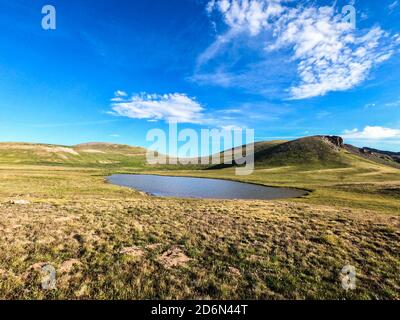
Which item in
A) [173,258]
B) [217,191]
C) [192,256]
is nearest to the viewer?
[173,258]

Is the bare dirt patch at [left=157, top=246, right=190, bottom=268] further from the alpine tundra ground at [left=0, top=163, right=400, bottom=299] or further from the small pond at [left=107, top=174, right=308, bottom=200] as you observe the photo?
the small pond at [left=107, top=174, right=308, bottom=200]

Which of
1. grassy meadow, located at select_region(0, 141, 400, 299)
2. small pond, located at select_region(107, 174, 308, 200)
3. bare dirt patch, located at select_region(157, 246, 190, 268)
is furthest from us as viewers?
small pond, located at select_region(107, 174, 308, 200)

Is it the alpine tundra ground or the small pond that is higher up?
the alpine tundra ground

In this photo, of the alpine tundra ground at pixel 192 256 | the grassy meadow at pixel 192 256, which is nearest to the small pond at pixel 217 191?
the grassy meadow at pixel 192 256

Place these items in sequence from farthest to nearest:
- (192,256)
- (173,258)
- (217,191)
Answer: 1. (217,191)
2. (192,256)
3. (173,258)

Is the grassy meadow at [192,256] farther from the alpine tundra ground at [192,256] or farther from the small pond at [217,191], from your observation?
the small pond at [217,191]

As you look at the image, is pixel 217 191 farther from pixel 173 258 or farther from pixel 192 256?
pixel 173 258

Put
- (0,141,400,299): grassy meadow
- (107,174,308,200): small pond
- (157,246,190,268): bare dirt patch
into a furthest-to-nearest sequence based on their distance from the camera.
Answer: (107,174,308,200): small pond < (157,246,190,268): bare dirt patch < (0,141,400,299): grassy meadow

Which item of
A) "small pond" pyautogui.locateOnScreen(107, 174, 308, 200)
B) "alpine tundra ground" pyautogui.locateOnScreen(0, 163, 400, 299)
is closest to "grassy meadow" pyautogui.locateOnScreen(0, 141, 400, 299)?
"alpine tundra ground" pyautogui.locateOnScreen(0, 163, 400, 299)

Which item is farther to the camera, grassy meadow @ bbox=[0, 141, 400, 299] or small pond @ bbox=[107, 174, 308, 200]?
small pond @ bbox=[107, 174, 308, 200]

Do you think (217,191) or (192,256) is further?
(217,191)

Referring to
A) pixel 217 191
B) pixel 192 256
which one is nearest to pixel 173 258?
pixel 192 256
